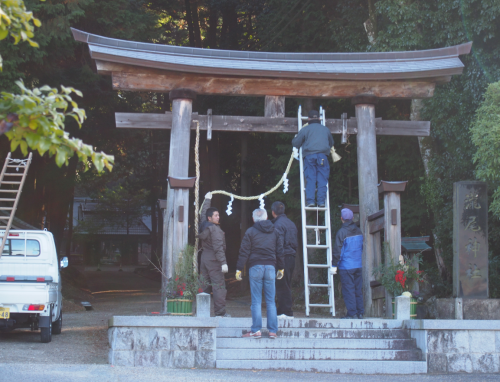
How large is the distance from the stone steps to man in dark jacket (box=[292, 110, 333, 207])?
2415 mm

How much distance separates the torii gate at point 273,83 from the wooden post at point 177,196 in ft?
0.06

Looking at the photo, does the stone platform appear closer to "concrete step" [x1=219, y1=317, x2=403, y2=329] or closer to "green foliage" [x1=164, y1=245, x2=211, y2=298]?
"concrete step" [x1=219, y1=317, x2=403, y2=329]

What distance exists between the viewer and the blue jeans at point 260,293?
6.90 metres

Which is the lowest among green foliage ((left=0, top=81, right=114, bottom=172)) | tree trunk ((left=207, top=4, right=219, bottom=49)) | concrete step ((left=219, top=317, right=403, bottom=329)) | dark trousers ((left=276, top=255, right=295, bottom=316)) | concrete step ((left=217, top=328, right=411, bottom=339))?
concrete step ((left=217, top=328, right=411, bottom=339))

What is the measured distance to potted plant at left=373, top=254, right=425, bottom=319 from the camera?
309 inches

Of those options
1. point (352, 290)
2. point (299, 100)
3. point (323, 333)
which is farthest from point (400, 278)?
point (299, 100)

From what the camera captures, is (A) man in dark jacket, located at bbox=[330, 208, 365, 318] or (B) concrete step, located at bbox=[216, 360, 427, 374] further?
(A) man in dark jacket, located at bbox=[330, 208, 365, 318]

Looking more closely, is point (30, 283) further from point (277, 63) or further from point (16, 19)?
point (16, 19)

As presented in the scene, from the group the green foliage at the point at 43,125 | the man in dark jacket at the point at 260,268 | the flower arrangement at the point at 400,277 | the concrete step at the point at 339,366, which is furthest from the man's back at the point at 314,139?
the green foliage at the point at 43,125

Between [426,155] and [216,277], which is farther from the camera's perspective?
[426,155]

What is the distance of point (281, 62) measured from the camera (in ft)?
32.5

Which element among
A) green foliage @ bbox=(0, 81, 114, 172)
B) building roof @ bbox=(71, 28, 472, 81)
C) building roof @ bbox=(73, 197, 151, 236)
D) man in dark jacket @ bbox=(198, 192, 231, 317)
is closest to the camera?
green foliage @ bbox=(0, 81, 114, 172)

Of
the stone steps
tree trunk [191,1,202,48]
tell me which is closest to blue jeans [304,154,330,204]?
the stone steps

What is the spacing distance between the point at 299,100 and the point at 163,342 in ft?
39.5
